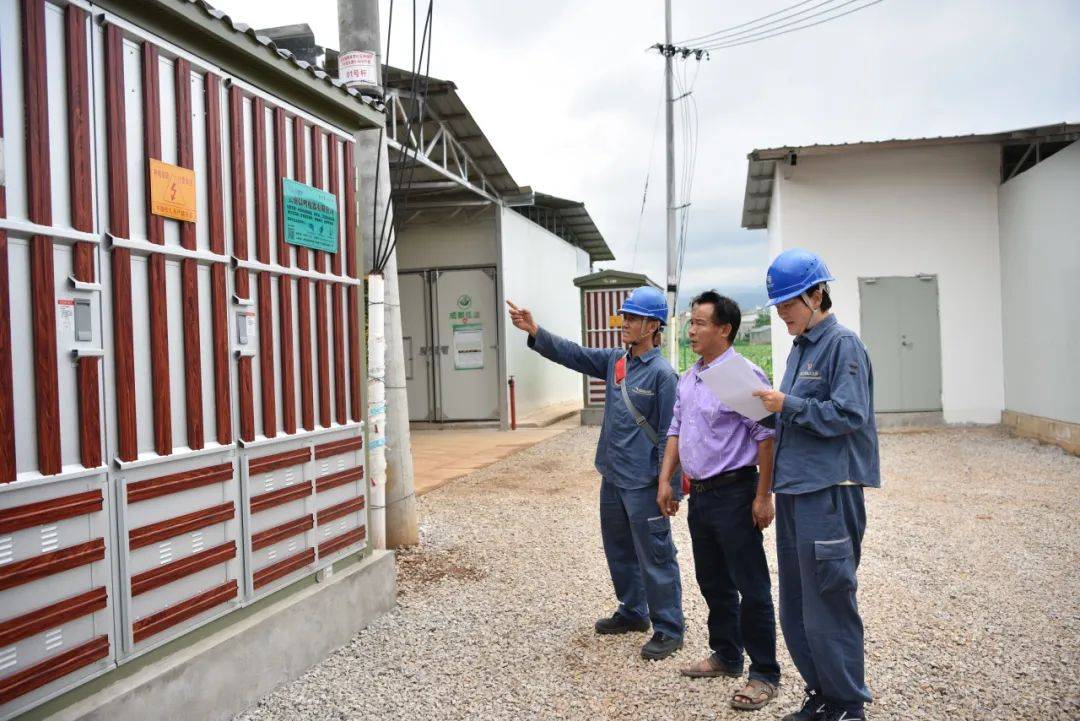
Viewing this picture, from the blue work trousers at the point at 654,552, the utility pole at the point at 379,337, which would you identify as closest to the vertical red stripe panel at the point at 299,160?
the utility pole at the point at 379,337

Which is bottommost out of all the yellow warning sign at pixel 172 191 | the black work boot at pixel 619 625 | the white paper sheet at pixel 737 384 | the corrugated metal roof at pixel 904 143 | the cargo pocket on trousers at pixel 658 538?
the black work boot at pixel 619 625

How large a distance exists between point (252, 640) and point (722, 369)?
2311 millimetres

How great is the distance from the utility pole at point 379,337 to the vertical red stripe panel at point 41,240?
7.53 ft

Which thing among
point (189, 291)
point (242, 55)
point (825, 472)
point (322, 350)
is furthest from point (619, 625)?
point (242, 55)

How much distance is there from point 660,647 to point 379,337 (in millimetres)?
2448

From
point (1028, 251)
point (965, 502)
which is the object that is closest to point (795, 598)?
point (965, 502)

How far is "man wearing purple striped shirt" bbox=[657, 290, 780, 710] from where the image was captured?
3.41 m

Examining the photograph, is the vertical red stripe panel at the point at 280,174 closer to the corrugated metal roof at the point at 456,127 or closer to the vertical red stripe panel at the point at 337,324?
the vertical red stripe panel at the point at 337,324

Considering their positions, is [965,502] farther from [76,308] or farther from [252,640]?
[76,308]

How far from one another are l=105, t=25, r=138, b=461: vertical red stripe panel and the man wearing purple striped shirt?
7.26 feet

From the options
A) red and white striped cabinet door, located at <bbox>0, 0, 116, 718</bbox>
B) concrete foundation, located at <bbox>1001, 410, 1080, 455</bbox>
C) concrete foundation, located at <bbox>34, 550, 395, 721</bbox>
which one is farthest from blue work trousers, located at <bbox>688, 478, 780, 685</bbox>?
concrete foundation, located at <bbox>1001, 410, 1080, 455</bbox>

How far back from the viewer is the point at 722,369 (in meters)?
3.13

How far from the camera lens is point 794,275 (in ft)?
10.0

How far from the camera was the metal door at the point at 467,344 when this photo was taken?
14.3 meters
